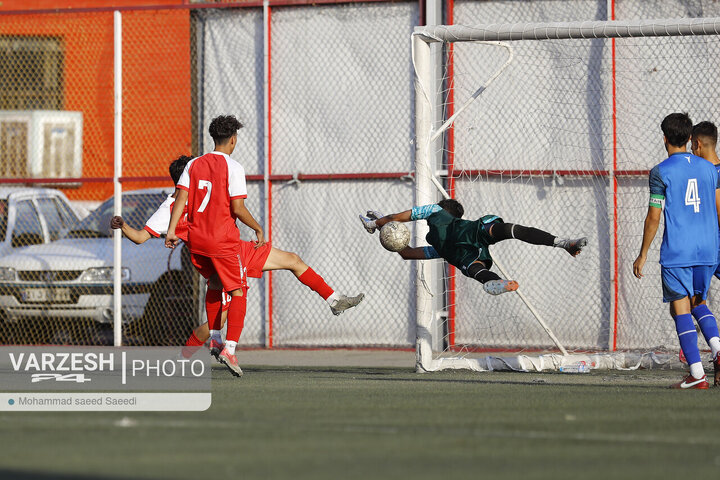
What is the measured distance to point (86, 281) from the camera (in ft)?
47.0

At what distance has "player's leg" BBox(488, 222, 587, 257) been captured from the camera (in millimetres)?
8961

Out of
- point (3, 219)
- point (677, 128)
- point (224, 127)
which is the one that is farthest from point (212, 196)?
point (3, 219)

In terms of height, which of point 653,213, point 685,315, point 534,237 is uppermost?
point 653,213

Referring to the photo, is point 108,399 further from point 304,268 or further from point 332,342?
point 332,342

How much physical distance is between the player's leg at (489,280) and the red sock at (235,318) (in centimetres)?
178

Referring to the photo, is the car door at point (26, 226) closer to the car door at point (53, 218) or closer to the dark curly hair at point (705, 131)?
the car door at point (53, 218)

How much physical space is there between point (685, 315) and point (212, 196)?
362 centimetres

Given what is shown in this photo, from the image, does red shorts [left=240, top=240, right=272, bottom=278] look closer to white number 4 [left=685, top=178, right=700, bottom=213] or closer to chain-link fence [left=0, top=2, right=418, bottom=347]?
white number 4 [left=685, top=178, right=700, bottom=213]

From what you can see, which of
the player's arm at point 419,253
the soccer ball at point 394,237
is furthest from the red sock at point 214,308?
the player's arm at point 419,253

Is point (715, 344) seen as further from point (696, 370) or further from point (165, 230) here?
point (165, 230)

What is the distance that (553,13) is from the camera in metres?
13.8

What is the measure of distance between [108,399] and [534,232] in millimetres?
3369

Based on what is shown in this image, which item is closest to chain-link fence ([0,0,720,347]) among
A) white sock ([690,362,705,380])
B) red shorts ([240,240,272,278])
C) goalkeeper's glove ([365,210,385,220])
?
goalkeeper's glove ([365,210,385,220])

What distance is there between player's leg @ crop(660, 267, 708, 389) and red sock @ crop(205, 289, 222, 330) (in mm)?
3530
